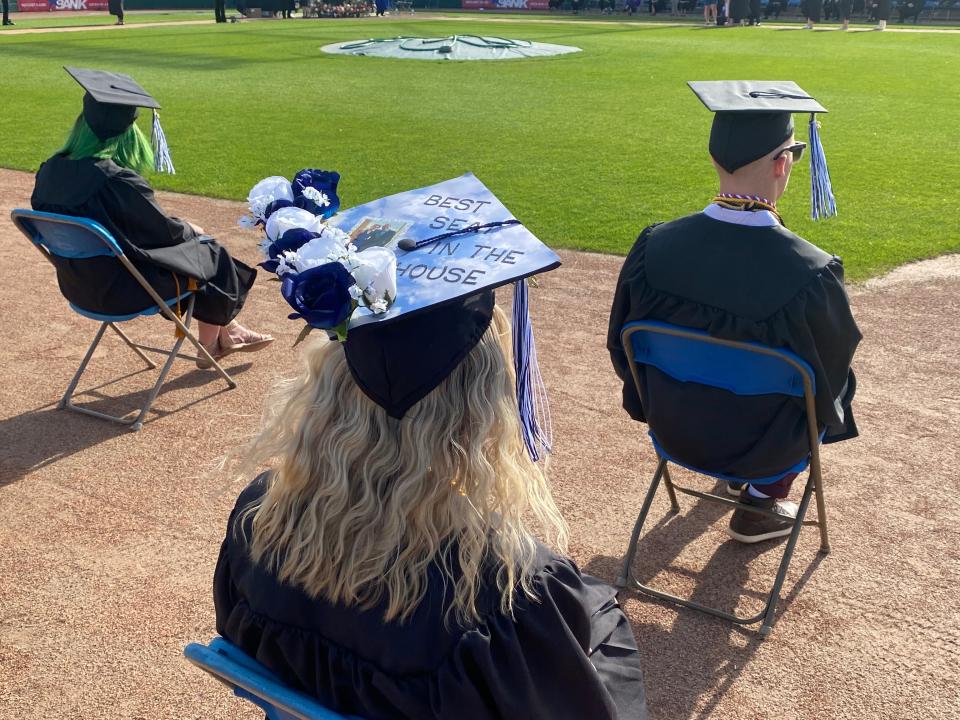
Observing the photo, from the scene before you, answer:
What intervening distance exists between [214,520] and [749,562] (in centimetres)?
222

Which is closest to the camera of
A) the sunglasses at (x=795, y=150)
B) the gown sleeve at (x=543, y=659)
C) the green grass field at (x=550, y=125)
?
the gown sleeve at (x=543, y=659)

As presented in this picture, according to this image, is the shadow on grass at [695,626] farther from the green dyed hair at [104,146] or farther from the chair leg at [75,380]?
the green dyed hair at [104,146]

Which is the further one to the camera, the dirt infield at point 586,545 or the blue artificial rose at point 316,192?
the dirt infield at point 586,545

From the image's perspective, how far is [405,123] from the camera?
15.1 metres

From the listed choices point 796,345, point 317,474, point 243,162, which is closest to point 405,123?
point 243,162

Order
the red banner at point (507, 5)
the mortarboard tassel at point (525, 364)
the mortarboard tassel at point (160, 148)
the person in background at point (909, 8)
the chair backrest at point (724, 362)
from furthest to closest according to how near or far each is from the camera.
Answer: the red banner at point (507, 5)
the person in background at point (909, 8)
the mortarboard tassel at point (160, 148)
the chair backrest at point (724, 362)
the mortarboard tassel at point (525, 364)

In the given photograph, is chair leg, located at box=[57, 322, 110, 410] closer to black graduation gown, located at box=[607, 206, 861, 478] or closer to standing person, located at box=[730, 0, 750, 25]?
black graduation gown, located at box=[607, 206, 861, 478]

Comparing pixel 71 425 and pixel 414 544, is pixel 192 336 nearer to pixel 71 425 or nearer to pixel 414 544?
pixel 71 425

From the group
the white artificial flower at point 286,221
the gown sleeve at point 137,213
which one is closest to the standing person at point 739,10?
the gown sleeve at point 137,213

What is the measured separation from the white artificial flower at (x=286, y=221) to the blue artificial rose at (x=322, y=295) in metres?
0.20

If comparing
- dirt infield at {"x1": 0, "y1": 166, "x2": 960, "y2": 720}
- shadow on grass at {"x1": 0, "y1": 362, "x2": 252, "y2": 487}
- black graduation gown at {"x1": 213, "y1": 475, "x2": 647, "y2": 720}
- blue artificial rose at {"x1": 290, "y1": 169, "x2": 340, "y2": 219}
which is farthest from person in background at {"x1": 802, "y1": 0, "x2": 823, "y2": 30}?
black graduation gown at {"x1": 213, "y1": 475, "x2": 647, "y2": 720}

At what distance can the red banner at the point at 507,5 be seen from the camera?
58.4m

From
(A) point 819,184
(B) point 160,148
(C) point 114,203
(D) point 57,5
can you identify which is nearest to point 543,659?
(A) point 819,184

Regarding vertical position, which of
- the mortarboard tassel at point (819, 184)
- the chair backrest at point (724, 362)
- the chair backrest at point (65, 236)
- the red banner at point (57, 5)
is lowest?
the chair backrest at point (724, 362)
